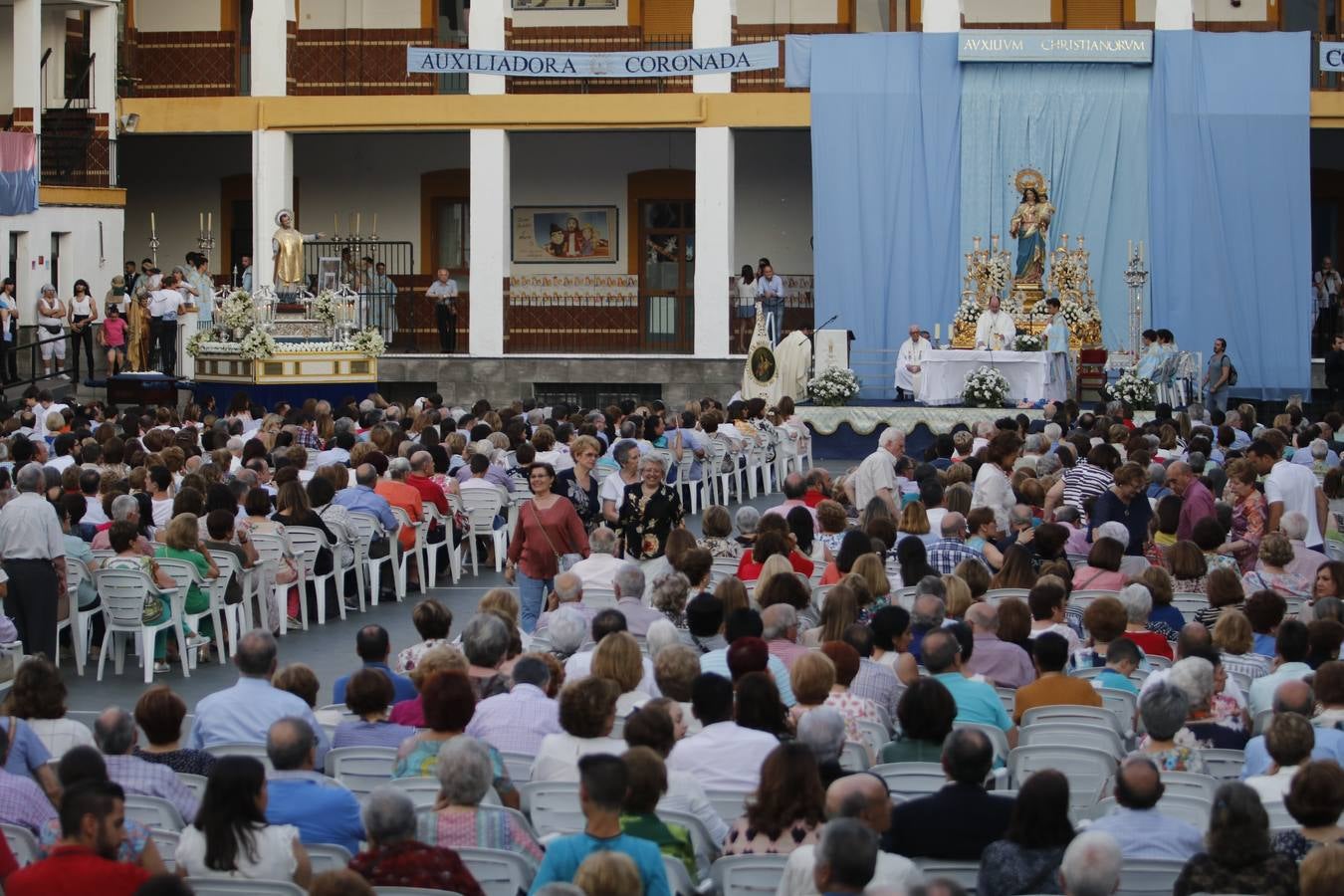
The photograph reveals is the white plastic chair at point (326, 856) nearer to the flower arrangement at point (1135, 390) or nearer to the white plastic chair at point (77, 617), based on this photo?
the white plastic chair at point (77, 617)

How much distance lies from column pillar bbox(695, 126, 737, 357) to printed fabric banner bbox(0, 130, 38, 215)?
8.90 metres

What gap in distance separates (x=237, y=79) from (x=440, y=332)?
5.16 metres

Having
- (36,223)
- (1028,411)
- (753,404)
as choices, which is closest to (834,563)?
(753,404)

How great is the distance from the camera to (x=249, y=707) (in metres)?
7.89

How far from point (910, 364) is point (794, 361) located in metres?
1.41

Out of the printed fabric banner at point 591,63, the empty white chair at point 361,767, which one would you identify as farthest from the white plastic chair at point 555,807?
the printed fabric banner at point 591,63

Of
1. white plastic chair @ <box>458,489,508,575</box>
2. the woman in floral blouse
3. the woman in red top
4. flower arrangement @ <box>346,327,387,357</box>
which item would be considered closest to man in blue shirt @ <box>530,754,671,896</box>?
the woman in red top

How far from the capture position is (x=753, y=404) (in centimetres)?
2030

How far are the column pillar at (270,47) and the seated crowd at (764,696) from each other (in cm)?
1528

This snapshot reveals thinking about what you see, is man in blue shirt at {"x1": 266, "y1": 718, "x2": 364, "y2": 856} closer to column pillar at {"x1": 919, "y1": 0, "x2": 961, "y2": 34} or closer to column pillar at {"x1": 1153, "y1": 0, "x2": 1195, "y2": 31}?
column pillar at {"x1": 919, "y1": 0, "x2": 961, "y2": 34}

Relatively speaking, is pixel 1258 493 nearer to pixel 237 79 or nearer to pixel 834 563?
pixel 834 563

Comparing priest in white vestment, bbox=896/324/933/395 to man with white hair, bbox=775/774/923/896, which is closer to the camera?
man with white hair, bbox=775/774/923/896

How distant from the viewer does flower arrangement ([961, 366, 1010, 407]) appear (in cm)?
2323

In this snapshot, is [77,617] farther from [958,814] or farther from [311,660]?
[958,814]
